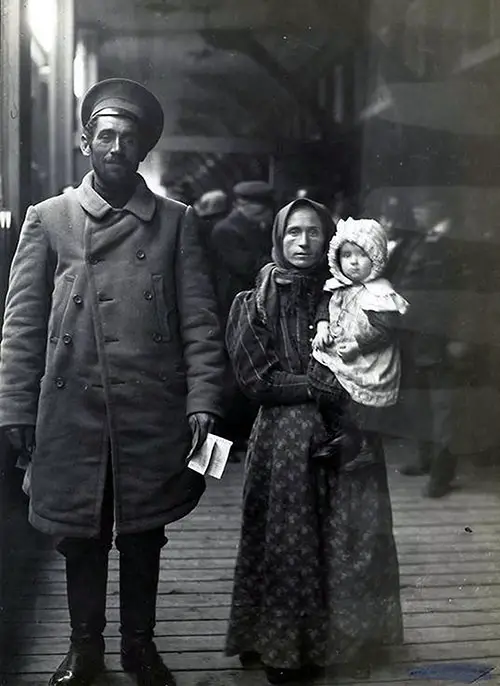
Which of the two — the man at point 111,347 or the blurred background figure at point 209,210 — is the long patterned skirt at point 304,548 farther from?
the blurred background figure at point 209,210

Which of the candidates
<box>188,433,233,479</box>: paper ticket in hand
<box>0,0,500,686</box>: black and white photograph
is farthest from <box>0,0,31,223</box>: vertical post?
<box>188,433,233,479</box>: paper ticket in hand

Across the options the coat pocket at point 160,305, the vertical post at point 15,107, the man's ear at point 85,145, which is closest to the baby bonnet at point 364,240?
the coat pocket at point 160,305

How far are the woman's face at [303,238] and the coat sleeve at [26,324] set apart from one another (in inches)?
20.3

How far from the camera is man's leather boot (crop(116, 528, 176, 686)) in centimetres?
223

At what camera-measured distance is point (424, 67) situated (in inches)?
88.6

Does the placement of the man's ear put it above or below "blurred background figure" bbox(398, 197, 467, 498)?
above

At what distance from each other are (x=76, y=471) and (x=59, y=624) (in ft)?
1.19

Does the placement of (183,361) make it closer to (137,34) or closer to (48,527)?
(48,527)

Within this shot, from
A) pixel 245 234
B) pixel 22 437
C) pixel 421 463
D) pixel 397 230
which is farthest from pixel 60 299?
pixel 421 463


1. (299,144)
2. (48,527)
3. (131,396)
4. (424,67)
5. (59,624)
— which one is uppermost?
(424,67)

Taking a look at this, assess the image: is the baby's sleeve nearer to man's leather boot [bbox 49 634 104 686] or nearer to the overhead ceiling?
the overhead ceiling

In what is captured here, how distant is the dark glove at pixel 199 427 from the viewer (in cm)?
218

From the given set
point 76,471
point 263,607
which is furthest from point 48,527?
point 263,607

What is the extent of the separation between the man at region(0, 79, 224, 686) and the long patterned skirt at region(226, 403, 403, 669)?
0.16 m
